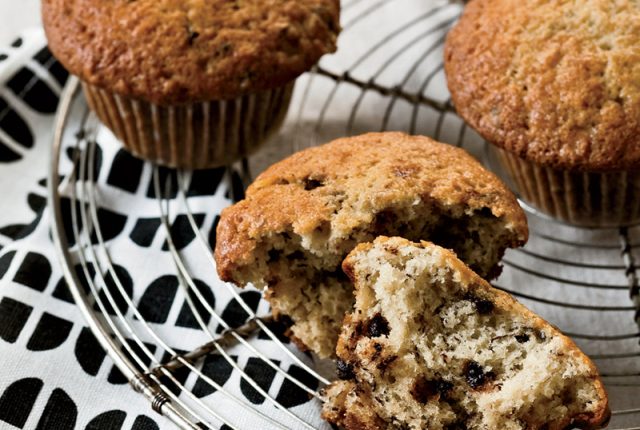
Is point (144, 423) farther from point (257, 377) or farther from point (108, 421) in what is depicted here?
point (257, 377)

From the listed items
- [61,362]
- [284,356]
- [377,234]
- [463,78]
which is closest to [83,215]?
[61,362]

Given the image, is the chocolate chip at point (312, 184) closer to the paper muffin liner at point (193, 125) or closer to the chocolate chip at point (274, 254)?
the chocolate chip at point (274, 254)

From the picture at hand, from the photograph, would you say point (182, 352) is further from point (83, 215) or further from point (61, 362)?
point (83, 215)

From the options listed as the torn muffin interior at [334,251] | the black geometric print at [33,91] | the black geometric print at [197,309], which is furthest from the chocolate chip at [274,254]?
the black geometric print at [33,91]

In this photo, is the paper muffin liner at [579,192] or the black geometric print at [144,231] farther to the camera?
the black geometric print at [144,231]

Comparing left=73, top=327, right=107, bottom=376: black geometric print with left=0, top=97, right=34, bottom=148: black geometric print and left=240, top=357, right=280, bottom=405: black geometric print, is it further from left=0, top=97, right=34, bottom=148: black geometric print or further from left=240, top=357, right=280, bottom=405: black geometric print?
left=0, top=97, right=34, bottom=148: black geometric print

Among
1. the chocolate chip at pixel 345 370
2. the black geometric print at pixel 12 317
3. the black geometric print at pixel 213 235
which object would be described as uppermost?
the chocolate chip at pixel 345 370
